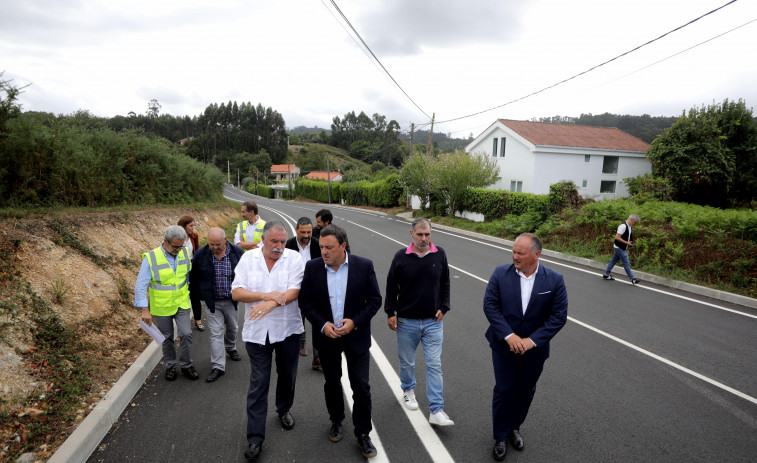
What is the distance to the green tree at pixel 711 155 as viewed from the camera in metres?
21.4

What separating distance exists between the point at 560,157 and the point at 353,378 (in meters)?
30.7

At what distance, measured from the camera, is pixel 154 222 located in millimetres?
10930

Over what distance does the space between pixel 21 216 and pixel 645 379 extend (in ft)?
31.2

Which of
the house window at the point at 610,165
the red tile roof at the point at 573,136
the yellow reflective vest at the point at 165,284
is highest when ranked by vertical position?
the red tile roof at the point at 573,136

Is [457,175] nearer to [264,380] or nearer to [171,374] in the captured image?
[171,374]

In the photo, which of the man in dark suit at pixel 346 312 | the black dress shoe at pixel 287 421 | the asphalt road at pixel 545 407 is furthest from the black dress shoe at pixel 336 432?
the black dress shoe at pixel 287 421

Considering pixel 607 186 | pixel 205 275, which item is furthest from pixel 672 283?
pixel 607 186

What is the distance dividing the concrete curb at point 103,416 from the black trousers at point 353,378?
2039mm

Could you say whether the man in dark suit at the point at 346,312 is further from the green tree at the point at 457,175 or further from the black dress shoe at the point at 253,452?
the green tree at the point at 457,175

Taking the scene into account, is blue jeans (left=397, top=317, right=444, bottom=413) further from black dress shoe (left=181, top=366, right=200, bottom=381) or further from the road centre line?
the road centre line

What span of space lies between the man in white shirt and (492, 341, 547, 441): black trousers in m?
1.85

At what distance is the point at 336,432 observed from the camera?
356 centimetres

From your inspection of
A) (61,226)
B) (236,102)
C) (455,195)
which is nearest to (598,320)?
(61,226)

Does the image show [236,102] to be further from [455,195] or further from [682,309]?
[682,309]
